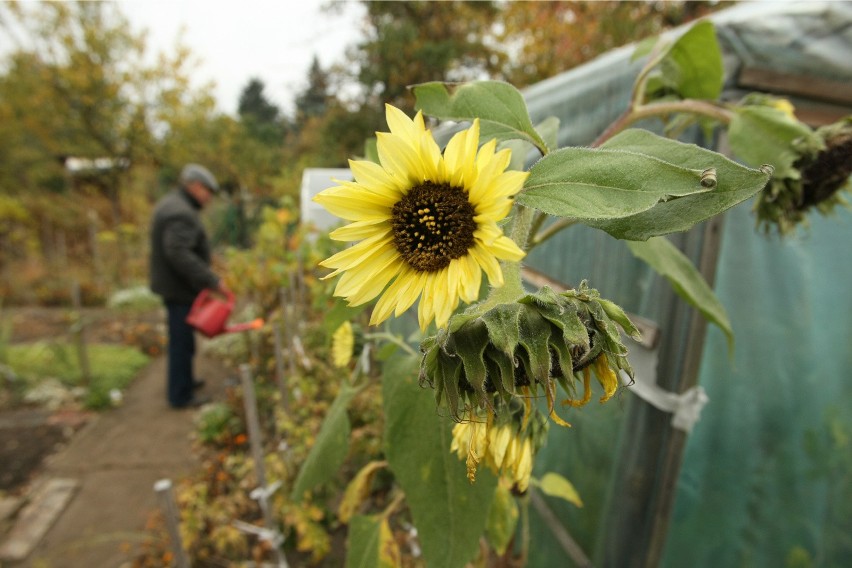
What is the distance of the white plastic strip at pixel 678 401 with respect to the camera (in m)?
1.07

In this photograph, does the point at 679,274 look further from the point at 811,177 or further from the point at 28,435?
the point at 28,435

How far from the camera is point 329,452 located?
76cm

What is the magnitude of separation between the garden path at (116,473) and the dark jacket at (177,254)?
2.98ft

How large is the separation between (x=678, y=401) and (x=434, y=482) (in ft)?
2.59

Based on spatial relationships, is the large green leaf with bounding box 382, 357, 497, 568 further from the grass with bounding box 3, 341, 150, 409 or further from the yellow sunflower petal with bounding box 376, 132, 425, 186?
the grass with bounding box 3, 341, 150, 409

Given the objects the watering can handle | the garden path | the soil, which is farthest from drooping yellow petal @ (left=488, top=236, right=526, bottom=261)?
the soil

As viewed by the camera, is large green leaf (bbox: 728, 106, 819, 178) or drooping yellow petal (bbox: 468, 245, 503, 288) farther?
large green leaf (bbox: 728, 106, 819, 178)

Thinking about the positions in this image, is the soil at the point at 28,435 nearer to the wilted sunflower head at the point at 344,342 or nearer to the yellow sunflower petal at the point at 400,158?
the wilted sunflower head at the point at 344,342

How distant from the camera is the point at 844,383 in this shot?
1.28 meters

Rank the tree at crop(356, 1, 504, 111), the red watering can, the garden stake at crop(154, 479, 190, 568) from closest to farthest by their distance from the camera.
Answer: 1. the garden stake at crop(154, 479, 190, 568)
2. the red watering can
3. the tree at crop(356, 1, 504, 111)

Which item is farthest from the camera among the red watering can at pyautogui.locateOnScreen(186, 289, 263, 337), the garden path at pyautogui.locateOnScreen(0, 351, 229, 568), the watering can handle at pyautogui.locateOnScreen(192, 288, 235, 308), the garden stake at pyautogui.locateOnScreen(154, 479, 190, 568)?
the watering can handle at pyautogui.locateOnScreen(192, 288, 235, 308)

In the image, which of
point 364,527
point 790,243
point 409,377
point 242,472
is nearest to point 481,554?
point 364,527

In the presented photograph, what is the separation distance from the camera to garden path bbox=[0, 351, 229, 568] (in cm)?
223

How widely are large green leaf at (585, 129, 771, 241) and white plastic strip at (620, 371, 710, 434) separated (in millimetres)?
833
